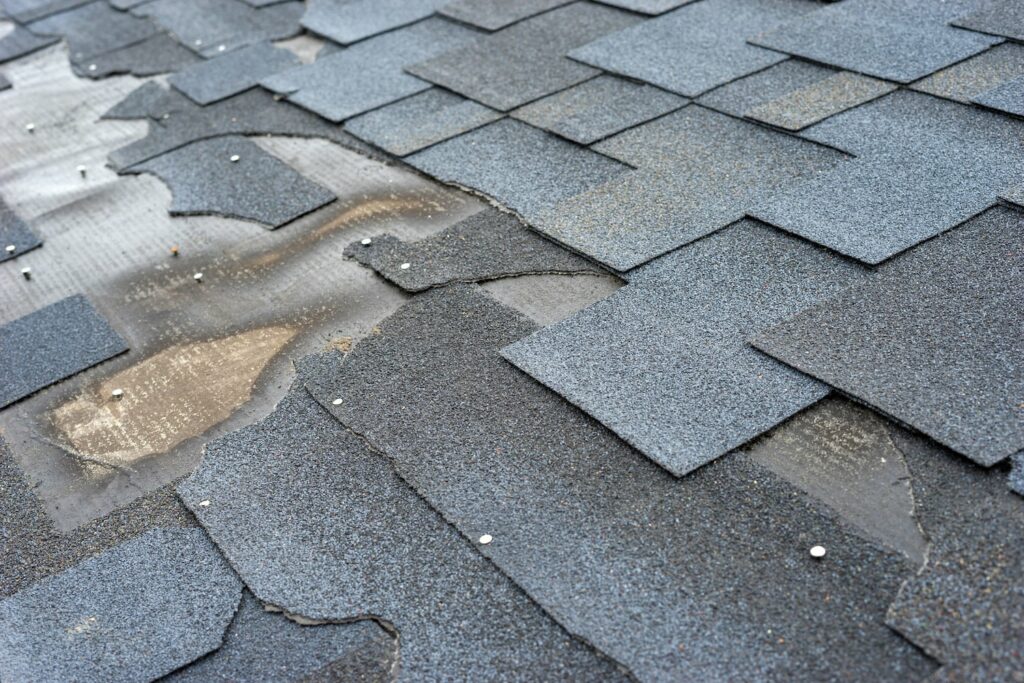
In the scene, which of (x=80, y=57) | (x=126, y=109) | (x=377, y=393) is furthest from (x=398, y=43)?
(x=377, y=393)

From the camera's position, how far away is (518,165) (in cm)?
427

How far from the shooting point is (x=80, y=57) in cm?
631

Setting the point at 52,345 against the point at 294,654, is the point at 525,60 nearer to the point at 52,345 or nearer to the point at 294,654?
the point at 52,345

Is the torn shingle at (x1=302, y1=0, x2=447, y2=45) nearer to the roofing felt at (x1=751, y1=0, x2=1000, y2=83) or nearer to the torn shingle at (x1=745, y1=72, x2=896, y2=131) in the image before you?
the roofing felt at (x1=751, y1=0, x2=1000, y2=83)

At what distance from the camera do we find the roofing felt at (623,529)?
7.53 ft

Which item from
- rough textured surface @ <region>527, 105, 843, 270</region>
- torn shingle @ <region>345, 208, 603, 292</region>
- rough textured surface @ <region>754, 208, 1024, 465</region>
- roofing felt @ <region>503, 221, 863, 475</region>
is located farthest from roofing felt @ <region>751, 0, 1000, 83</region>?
torn shingle @ <region>345, 208, 603, 292</region>

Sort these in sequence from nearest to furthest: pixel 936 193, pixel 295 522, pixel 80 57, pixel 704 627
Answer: pixel 704 627 < pixel 295 522 < pixel 936 193 < pixel 80 57

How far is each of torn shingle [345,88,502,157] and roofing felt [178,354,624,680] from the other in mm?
1689

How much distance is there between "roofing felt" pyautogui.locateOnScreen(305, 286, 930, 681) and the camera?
7.53 feet

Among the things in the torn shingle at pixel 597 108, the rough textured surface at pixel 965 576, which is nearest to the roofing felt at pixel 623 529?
the rough textured surface at pixel 965 576

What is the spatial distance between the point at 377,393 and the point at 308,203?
1.44 meters

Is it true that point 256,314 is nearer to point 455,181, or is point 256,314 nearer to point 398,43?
point 455,181

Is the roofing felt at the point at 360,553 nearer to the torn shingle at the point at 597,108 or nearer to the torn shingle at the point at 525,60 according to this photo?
the torn shingle at the point at 597,108

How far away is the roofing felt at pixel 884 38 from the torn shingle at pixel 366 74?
5.57ft
